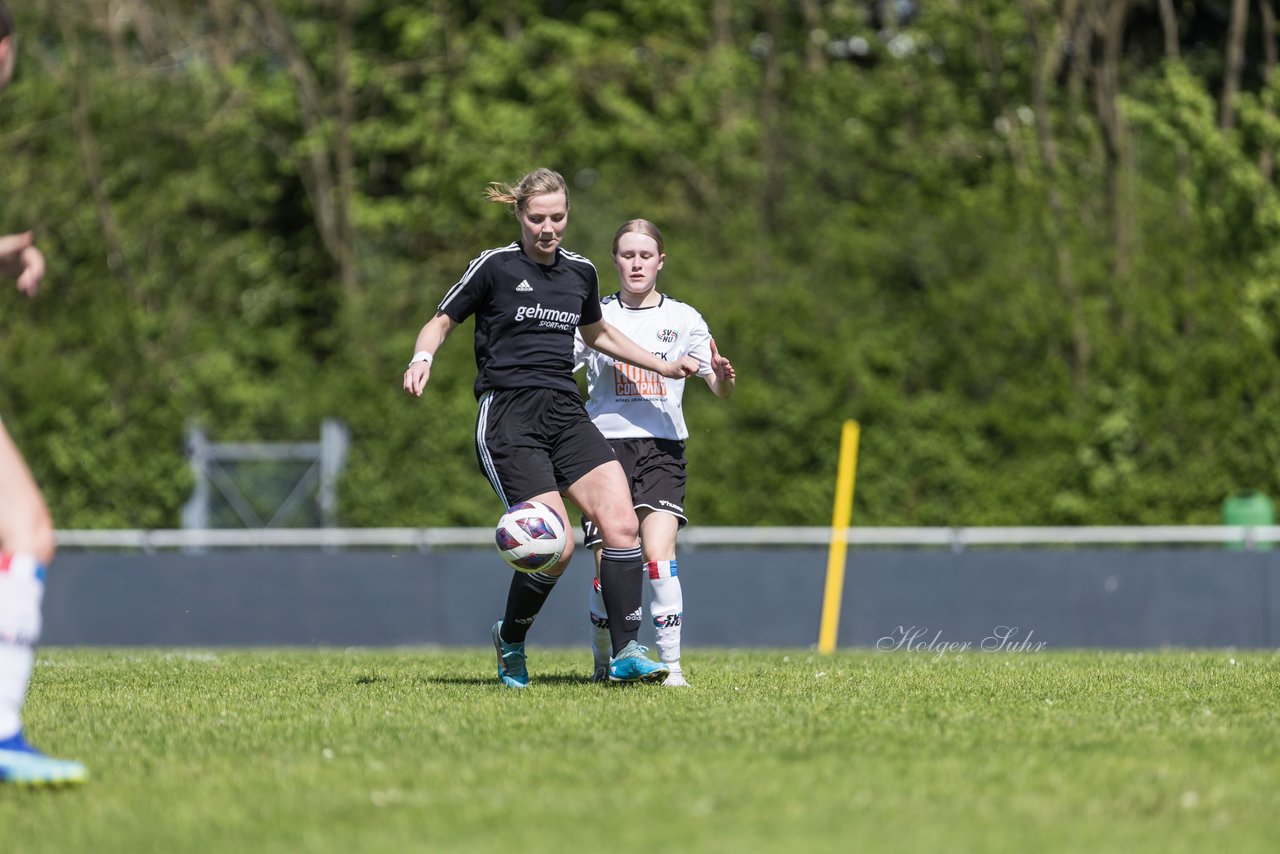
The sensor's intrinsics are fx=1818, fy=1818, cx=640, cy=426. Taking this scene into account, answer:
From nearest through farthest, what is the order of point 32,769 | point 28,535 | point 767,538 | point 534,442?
1. point 32,769
2. point 28,535
3. point 534,442
4. point 767,538

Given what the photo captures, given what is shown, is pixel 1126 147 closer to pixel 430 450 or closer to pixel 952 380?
→ pixel 952 380

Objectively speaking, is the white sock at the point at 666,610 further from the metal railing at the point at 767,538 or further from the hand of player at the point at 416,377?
the metal railing at the point at 767,538

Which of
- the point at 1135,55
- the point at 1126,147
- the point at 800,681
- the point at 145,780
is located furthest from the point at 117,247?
the point at 145,780

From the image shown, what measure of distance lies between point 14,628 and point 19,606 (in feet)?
0.20

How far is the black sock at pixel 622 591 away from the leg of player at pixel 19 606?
9.43 ft

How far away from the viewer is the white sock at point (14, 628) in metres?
4.78

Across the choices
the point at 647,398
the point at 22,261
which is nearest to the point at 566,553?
the point at 647,398

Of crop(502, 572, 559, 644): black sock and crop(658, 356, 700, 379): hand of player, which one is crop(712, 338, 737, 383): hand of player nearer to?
crop(658, 356, 700, 379): hand of player

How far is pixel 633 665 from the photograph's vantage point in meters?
7.32

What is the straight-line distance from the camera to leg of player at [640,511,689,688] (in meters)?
7.61

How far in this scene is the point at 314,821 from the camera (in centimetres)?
432

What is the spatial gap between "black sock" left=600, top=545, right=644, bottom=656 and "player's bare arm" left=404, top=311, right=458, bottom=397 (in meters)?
1.07

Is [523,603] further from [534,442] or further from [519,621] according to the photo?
[534,442]

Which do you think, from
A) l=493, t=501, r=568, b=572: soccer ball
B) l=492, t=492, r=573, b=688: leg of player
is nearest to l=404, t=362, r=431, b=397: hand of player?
l=493, t=501, r=568, b=572: soccer ball
